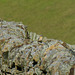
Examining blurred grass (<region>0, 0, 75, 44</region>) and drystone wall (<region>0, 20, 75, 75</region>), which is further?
blurred grass (<region>0, 0, 75, 44</region>)

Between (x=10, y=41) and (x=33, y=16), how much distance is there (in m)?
4.25

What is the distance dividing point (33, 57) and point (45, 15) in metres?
4.72

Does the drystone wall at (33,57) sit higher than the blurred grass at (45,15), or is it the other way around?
the blurred grass at (45,15)

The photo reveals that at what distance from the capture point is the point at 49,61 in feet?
11.3

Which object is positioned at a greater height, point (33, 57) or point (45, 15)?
point (45, 15)

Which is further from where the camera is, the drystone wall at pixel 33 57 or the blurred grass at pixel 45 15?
the blurred grass at pixel 45 15

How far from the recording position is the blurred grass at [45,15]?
6.91 meters

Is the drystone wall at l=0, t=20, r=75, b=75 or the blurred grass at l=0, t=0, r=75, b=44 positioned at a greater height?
the blurred grass at l=0, t=0, r=75, b=44

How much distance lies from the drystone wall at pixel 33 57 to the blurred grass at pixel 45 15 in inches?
106

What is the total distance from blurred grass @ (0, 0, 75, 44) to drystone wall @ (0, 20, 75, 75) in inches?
106

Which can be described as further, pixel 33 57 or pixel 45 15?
pixel 45 15

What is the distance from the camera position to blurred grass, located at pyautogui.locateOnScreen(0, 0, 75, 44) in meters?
6.91

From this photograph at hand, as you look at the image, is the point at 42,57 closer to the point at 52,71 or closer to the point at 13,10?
the point at 52,71

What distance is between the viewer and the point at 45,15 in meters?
8.12
